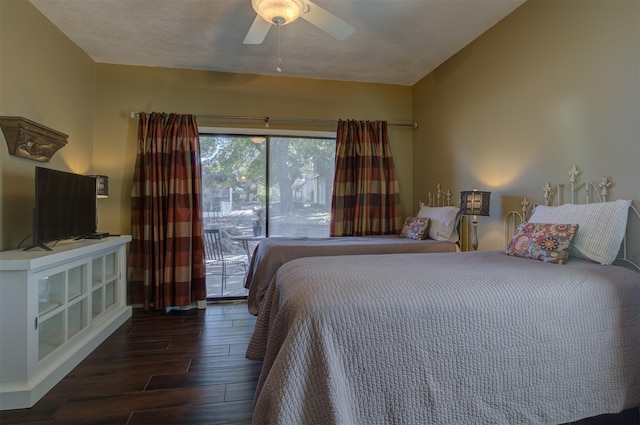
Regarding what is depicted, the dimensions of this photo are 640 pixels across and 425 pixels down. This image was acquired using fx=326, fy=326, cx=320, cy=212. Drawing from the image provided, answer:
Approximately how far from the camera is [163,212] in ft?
11.2

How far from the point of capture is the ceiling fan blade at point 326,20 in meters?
1.99

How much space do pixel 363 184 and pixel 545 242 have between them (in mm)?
2183

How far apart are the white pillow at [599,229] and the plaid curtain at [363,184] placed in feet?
6.82

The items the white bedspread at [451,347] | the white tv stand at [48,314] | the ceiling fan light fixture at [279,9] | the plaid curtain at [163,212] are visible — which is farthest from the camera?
the plaid curtain at [163,212]

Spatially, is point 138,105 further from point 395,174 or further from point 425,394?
point 425,394

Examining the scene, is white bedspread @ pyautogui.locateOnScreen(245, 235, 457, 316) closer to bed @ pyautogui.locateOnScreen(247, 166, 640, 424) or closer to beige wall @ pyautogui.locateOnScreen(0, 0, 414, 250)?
bed @ pyautogui.locateOnScreen(247, 166, 640, 424)

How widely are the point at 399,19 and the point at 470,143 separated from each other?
4.23 feet

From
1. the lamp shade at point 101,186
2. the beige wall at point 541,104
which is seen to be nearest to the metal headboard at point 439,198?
the beige wall at point 541,104

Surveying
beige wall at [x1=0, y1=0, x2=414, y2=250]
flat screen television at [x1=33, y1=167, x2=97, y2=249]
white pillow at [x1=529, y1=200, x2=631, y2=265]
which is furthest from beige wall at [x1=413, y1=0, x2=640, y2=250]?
flat screen television at [x1=33, y1=167, x2=97, y2=249]

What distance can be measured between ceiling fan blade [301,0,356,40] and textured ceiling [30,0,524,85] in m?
0.39

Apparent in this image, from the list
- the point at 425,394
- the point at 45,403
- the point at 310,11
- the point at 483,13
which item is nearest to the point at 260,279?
the point at 45,403

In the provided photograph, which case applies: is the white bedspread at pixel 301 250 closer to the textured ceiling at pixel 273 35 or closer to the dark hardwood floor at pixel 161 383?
the dark hardwood floor at pixel 161 383

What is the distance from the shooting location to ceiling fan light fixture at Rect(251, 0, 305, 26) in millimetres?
1968

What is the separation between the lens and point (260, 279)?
2.62 meters
